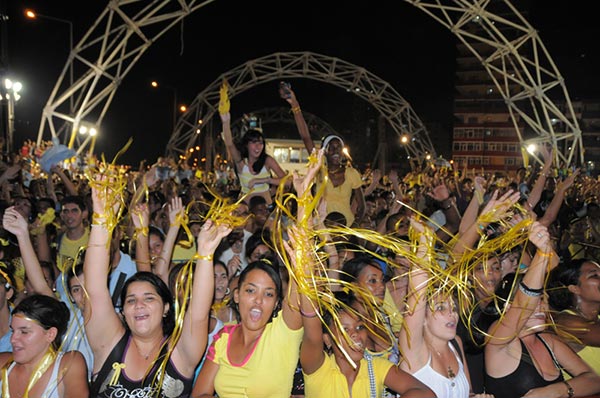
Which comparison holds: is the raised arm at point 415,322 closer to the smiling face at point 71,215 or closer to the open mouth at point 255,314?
the open mouth at point 255,314

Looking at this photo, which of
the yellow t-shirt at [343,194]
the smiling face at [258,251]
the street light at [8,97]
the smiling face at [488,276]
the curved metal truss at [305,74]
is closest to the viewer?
the smiling face at [488,276]

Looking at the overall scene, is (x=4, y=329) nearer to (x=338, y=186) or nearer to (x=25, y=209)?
(x=25, y=209)

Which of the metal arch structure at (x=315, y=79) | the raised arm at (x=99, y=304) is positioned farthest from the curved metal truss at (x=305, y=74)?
the raised arm at (x=99, y=304)

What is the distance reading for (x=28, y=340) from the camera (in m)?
3.16

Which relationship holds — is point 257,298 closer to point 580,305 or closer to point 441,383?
point 441,383

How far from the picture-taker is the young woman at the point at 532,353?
321 cm

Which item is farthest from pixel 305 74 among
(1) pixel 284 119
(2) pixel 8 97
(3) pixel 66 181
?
(1) pixel 284 119

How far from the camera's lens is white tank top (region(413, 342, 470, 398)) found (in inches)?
123

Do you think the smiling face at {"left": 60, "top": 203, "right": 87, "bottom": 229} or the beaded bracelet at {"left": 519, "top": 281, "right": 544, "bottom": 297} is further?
the smiling face at {"left": 60, "top": 203, "right": 87, "bottom": 229}

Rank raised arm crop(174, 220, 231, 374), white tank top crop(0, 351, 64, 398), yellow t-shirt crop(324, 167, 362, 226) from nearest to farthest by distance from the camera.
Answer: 1. white tank top crop(0, 351, 64, 398)
2. raised arm crop(174, 220, 231, 374)
3. yellow t-shirt crop(324, 167, 362, 226)

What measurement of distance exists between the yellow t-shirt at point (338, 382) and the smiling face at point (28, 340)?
63.5 inches

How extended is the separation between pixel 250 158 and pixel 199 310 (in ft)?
14.3

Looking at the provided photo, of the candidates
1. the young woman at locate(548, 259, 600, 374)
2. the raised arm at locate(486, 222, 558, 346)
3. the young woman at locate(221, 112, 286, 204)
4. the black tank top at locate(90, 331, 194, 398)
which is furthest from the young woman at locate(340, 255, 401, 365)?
the young woman at locate(221, 112, 286, 204)

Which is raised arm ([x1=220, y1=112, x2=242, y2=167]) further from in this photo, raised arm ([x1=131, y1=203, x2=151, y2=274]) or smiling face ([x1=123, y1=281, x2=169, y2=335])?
smiling face ([x1=123, y1=281, x2=169, y2=335])
